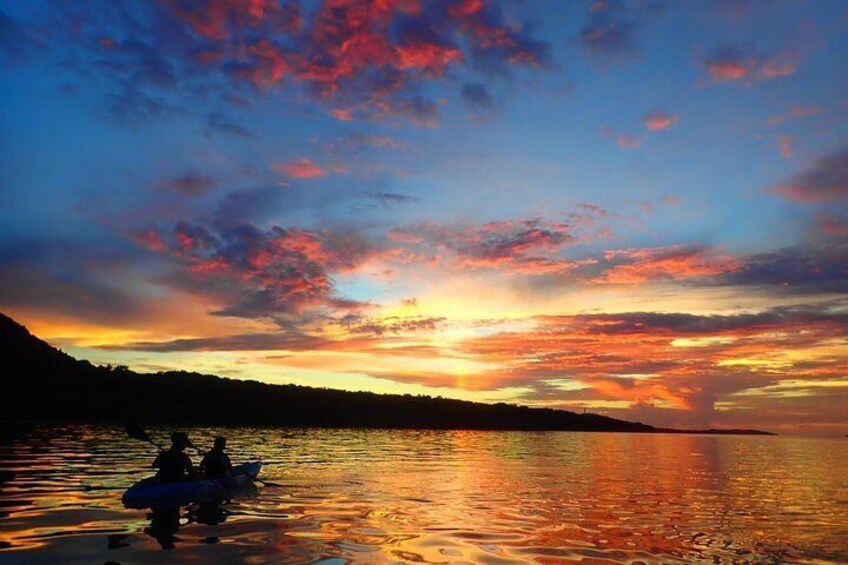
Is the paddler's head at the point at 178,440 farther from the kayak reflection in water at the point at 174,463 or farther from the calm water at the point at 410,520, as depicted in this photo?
Result: the calm water at the point at 410,520

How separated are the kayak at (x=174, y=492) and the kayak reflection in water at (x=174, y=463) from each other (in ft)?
1.26

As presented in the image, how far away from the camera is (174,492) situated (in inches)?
995

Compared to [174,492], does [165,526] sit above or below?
below

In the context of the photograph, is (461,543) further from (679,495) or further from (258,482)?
(679,495)

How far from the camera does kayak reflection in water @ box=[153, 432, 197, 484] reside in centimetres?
2581

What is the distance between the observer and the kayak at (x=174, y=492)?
23906 millimetres

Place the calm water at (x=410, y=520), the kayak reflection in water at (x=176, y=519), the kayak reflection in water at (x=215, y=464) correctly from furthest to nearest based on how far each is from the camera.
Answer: the kayak reflection in water at (x=215, y=464) → the kayak reflection in water at (x=176, y=519) → the calm water at (x=410, y=520)

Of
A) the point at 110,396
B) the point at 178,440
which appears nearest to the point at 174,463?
the point at 178,440

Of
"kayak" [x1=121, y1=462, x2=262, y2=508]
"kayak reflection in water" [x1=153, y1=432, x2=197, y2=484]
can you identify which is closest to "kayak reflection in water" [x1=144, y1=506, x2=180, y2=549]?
"kayak" [x1=121, y1=462, x2=262, y2=508]

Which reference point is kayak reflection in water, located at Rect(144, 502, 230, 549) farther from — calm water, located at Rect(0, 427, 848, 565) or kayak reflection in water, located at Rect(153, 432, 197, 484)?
kayak reflection in water, located at Rect(153, 432, 197, 484)

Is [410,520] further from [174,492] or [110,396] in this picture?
[110,396]

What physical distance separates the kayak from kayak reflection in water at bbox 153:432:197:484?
0.38 m

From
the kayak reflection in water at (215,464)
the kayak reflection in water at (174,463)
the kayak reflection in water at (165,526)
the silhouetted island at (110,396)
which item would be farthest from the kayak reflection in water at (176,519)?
the silhouetted island at (110,396)

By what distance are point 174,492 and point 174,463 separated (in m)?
1.53
